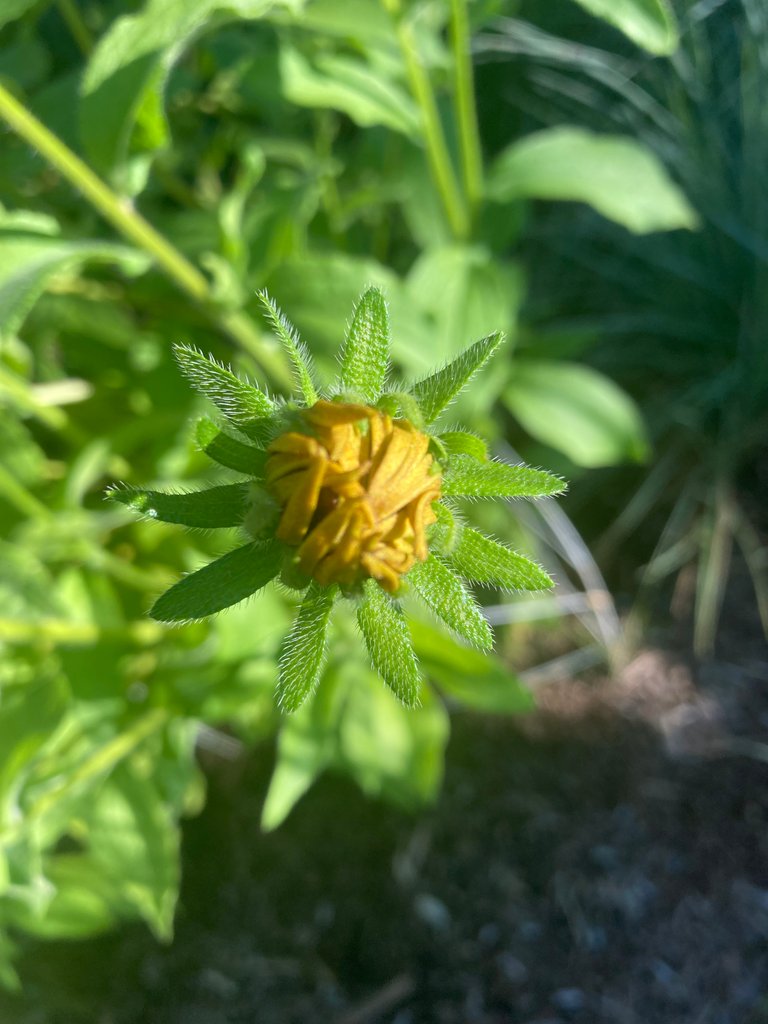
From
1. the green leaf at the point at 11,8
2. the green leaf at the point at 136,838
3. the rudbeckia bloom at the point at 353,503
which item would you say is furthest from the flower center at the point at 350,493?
the green leaf at the point at 136,838

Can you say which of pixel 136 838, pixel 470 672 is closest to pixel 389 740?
pixel 470 672

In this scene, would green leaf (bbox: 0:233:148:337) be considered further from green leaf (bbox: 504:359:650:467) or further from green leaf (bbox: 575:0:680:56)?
green leaf (bbox: 504:359:650:467)

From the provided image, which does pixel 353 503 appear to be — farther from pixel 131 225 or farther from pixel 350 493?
pixel 131 225

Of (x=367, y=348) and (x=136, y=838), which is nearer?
(x=367, y=348)

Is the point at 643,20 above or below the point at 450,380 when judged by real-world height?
above

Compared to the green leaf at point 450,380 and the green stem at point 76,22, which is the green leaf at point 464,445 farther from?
the green stem at point 76,22

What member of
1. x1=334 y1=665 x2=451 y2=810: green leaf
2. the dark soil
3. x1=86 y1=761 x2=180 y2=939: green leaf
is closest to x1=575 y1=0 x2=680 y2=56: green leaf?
x1=334 y1=665 x2=451 y2=810: green leaf
